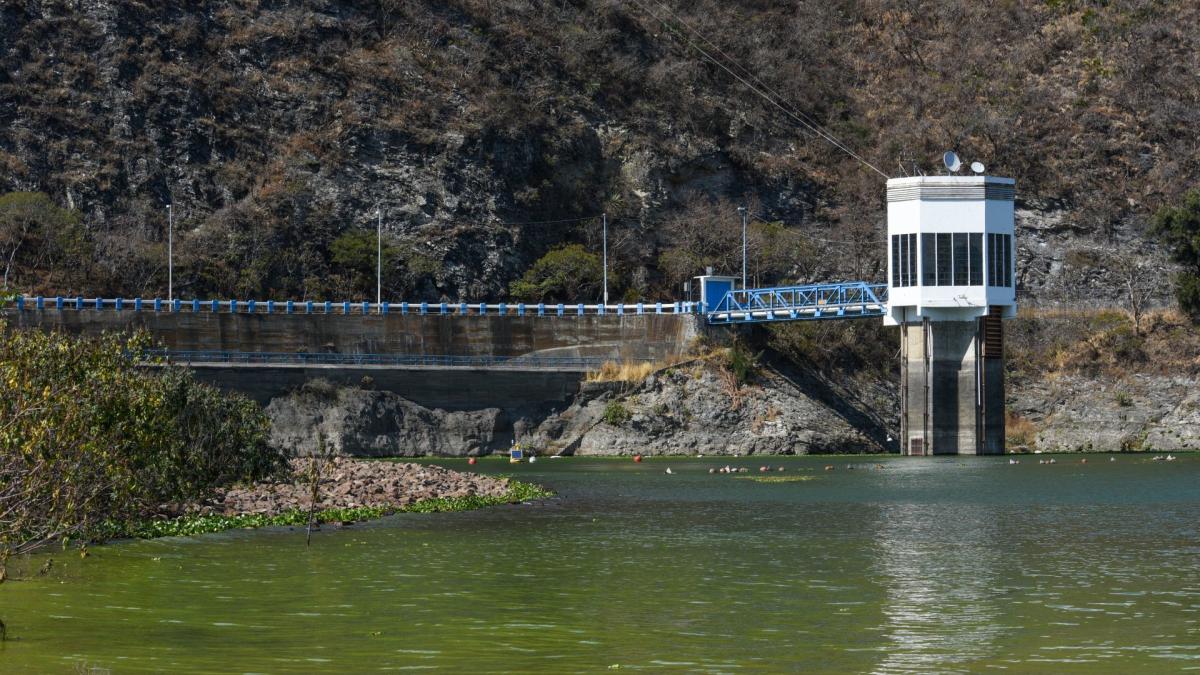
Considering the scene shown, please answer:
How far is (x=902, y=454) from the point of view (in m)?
93.4

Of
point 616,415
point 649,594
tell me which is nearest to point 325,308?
point 616,415

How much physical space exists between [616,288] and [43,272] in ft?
127

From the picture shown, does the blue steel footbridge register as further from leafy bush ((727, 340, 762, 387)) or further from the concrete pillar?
the concrete pillar

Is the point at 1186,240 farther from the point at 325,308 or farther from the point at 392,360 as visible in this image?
the point at 325,308

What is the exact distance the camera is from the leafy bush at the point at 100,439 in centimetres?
3003

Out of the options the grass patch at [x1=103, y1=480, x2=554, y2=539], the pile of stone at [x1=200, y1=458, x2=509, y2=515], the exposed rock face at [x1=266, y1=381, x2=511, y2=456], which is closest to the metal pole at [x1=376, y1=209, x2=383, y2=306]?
the exposed rock face at [x1=266, y1=381, x2=511, y2=456]

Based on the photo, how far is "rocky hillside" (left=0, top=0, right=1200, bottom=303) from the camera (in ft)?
370

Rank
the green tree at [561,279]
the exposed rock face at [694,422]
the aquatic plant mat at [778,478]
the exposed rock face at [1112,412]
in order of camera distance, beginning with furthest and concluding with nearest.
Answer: the green tree at [561,279]
the exposed rock face at [1112,412]
the exposed rock face at [694,422]
the aquatic plant mat at [778,478]

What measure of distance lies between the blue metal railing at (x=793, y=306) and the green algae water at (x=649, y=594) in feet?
131

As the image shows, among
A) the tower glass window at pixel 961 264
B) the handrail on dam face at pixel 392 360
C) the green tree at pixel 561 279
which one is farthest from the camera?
the green tree at pixel 561 279

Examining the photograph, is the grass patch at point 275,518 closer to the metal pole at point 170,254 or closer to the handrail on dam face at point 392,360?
the handrail on dam face at point 392,360

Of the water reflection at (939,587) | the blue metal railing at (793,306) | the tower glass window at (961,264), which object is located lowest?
the water reflection at (939,587)

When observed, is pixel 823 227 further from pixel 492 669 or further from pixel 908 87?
pixel 492 669

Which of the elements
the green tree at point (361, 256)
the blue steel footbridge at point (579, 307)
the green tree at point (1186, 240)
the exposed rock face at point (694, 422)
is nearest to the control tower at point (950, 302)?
the blue steel footbridge at point (579, 307)
